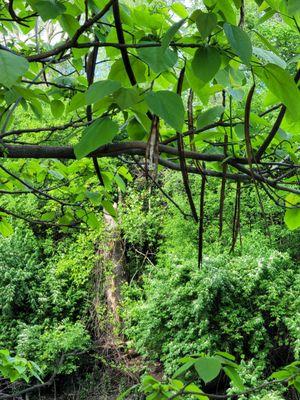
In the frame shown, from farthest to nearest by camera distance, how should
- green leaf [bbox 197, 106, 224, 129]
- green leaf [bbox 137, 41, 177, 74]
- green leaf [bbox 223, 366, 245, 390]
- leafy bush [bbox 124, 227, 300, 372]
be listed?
leafy bush [bbox 124, 227, 300, 372] → green leaf [bbox 223, 366, 245, 390] → green leaf [bbox 197, 106, 224, 129] → green leaf [bbox 137, 41, 177, 74]

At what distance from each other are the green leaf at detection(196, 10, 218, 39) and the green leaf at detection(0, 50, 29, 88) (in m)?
0.14

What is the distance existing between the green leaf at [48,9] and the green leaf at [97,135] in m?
0.14

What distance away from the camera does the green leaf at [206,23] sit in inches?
14.9

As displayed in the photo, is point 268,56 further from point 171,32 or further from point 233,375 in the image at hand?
point 233,375

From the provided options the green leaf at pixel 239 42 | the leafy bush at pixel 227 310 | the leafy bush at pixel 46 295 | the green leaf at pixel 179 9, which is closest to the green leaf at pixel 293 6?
the green leaf at pixel 239 42

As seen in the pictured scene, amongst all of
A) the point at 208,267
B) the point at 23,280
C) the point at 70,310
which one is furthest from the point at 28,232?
the point at 208,267

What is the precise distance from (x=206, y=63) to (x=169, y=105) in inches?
2.6

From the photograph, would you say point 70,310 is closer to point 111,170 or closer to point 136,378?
point 136,378

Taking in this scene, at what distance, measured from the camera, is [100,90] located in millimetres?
362

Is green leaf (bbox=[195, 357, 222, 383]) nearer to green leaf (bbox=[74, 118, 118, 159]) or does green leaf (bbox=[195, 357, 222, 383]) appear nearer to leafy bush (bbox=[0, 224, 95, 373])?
green leaf (bbox=[74, 118, 118, 159])

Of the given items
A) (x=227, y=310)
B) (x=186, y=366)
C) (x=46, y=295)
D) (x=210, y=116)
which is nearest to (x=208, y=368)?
(x=186, y=366)

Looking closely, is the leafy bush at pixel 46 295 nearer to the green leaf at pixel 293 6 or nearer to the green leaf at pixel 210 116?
the green leaf at pixel 210 116

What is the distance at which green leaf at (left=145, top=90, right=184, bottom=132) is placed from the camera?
370 mm

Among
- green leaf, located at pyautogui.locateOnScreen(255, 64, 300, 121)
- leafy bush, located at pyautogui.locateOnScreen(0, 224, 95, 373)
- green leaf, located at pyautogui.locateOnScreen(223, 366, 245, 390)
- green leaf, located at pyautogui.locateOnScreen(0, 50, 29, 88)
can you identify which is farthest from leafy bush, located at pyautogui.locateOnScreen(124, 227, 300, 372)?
green leaf, located at pyautogui.locateOnScreen(0, 50, 29, 88)
